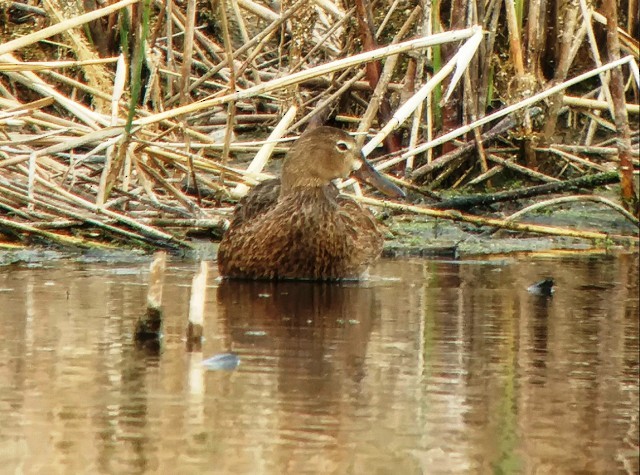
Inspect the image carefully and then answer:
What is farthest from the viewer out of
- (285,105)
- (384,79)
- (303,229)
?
(285,105)

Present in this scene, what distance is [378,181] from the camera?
7402 mm

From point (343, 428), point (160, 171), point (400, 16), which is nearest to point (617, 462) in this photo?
point (343, 428)

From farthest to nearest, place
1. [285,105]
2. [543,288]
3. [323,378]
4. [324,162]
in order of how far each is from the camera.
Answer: [285,105] < [324,162] < [543,288] < [323,378]

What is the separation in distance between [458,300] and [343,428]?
7.73ft

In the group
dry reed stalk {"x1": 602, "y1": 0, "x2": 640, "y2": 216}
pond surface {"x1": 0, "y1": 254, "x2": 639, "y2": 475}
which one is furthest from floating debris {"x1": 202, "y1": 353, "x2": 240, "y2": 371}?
dry reed stalk {"x1": 602, "y1": 0, "x2": 640, "y2": 216}

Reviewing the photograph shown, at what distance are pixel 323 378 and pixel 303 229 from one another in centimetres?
255

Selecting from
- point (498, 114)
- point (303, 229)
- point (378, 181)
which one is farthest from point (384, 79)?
point (303, 229)

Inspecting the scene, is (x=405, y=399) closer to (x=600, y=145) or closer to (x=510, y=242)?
(x=510, y=242)

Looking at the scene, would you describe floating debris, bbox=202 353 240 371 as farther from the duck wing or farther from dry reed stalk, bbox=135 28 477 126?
the duck wing

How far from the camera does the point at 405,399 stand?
4.00m

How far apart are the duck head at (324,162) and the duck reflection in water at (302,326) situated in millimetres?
692

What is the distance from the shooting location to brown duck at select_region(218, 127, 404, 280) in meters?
6.70

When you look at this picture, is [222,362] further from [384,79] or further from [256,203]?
[384,79]

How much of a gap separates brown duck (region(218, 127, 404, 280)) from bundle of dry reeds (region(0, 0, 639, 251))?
1.12 feet
